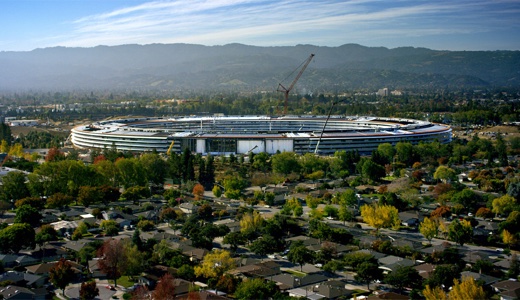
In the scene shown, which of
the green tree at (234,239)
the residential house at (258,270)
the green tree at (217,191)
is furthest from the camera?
the green tree at (217,191)

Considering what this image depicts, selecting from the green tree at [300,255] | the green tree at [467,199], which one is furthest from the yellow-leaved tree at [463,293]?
the green tree at [467,199]

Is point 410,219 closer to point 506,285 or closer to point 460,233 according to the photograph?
point 460,233

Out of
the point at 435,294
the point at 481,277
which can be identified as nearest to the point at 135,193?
the point at 481,277

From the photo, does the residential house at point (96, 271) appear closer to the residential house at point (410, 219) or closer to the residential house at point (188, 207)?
the residential house at point (188, 207)

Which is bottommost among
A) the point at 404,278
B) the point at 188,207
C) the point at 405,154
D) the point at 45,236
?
the point at 188,207

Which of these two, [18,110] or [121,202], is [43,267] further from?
[18,110]

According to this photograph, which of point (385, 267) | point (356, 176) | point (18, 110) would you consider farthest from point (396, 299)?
point (18, 110)
